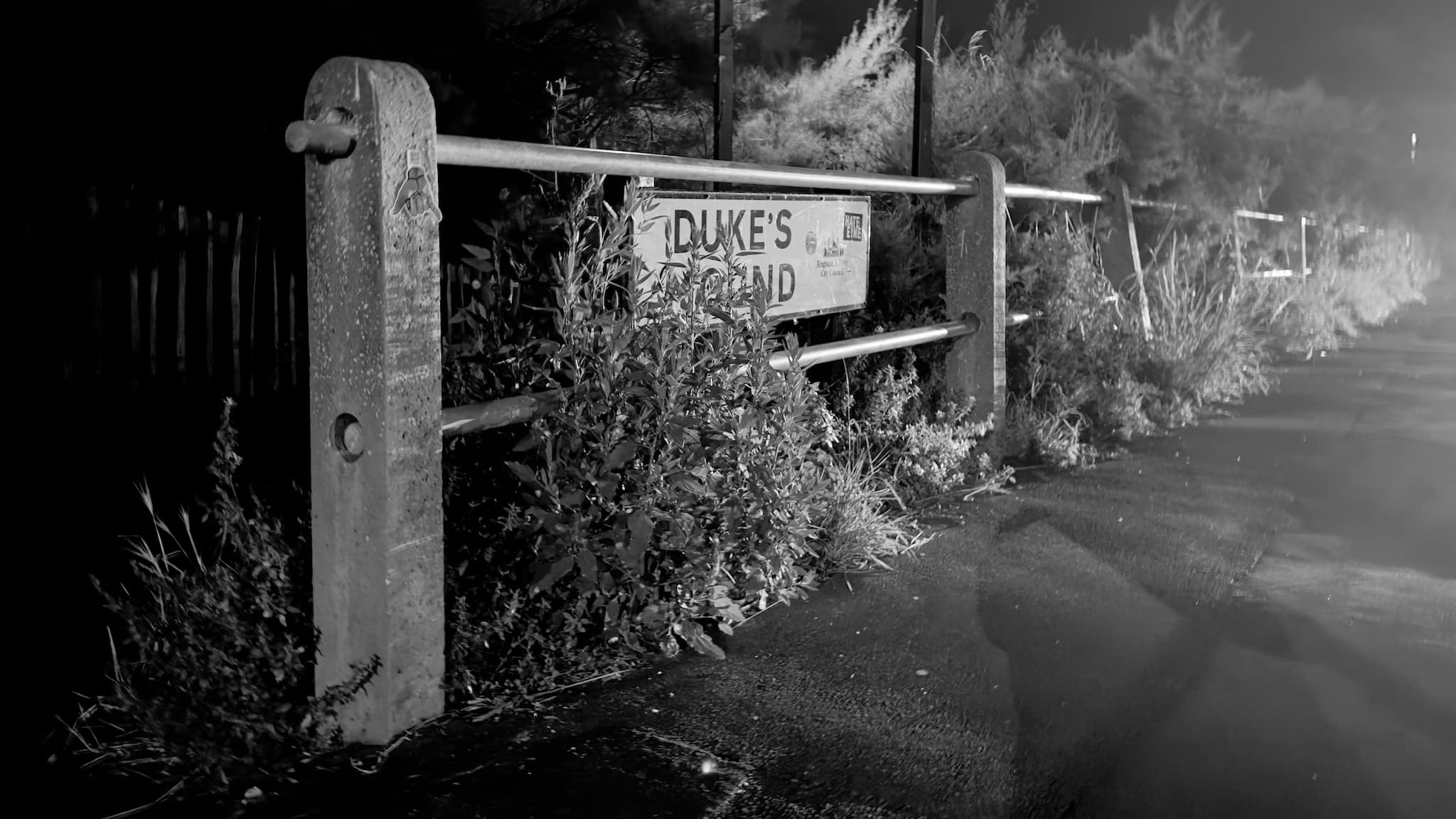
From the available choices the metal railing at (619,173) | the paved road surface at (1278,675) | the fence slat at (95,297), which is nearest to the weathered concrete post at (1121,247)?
the paved road surface at (1278,675)

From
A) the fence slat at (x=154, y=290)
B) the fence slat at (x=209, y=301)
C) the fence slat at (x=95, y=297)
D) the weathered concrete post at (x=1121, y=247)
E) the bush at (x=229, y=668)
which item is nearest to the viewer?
the bush at (x=229, y=668)

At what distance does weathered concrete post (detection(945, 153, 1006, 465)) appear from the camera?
21.8 feet

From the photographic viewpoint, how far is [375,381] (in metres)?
3.16

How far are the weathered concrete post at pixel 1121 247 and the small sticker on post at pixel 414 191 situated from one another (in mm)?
7295

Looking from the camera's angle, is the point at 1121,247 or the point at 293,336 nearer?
the point at 293,336

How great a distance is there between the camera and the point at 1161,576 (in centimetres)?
495

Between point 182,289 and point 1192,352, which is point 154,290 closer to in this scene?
point 182,289

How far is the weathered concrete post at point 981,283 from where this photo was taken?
666cm

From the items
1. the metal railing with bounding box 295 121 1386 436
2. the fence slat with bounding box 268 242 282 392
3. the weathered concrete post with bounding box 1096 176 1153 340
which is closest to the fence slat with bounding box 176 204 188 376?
the fence slat with bounding box 268 242 282 392

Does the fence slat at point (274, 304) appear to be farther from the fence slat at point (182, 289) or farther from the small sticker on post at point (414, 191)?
the small sticker on post at point (414, 191)

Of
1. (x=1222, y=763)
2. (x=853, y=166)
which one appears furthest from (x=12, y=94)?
(x=1222, y=763)

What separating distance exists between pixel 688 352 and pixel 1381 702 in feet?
7.21

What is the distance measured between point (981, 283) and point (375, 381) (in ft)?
13.7

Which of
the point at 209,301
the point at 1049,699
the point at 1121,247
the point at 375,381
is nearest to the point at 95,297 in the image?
the point at 209,301
